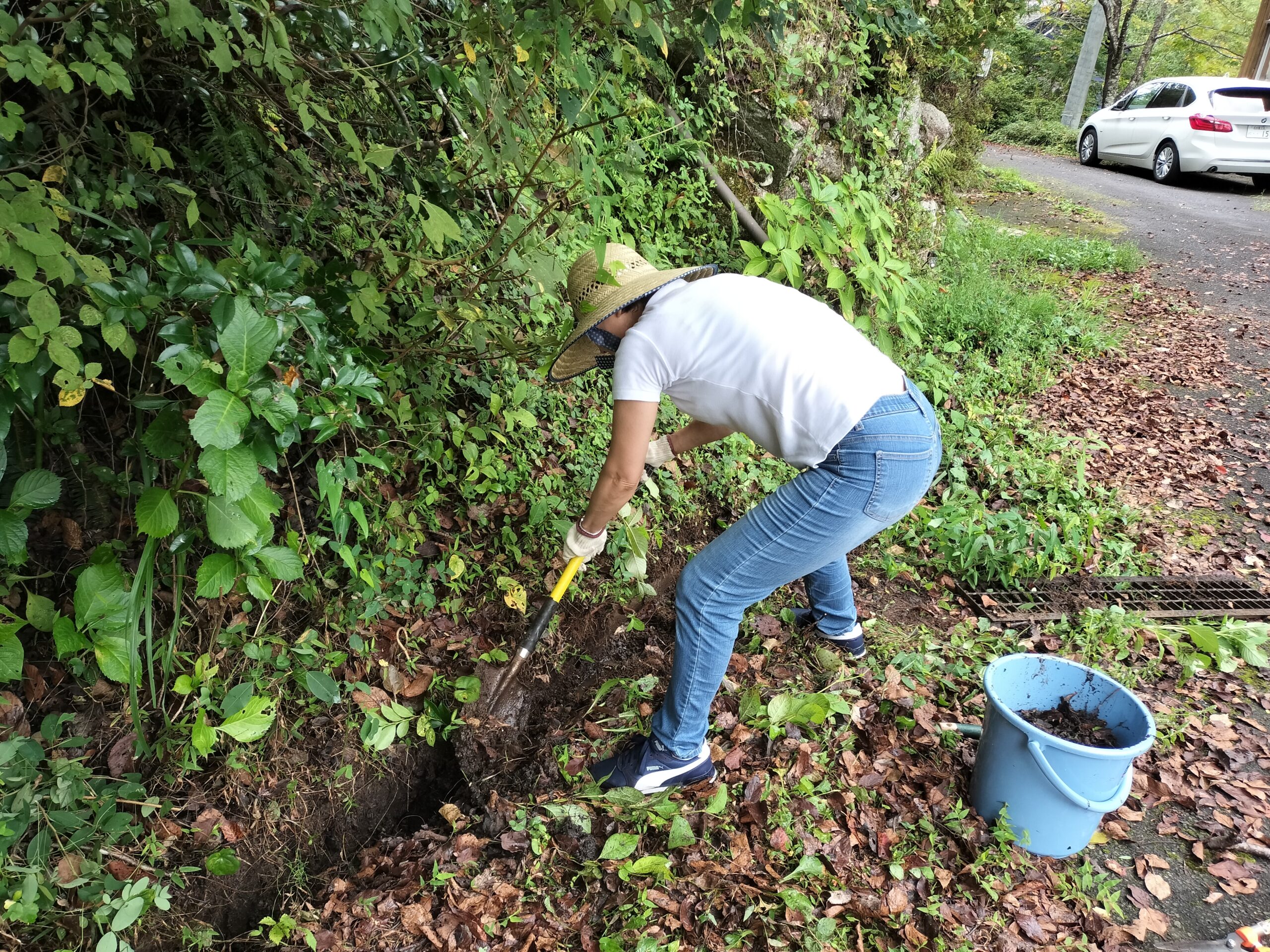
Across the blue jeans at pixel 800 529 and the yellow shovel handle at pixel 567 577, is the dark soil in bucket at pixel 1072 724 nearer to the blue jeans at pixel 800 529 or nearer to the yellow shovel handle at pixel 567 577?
the blue jeans at pixel 800 529

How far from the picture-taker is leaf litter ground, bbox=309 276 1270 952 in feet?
7.75

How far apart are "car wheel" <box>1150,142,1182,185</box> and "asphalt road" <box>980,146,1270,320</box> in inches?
6.6

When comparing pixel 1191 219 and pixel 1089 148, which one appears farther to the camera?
pixel 1089 148

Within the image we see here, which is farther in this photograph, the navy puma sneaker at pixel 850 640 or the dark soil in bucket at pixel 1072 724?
the navy puma sneaker at pixel 850 640

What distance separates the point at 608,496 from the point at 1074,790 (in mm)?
1647

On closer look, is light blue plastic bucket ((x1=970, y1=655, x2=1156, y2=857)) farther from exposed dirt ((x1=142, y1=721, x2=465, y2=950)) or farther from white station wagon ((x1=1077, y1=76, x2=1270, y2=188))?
white station wagon ((x1=1077, y1=76, x2=1270, y2=188))

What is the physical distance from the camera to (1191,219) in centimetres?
1013

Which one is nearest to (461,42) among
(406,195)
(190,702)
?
(406,195)

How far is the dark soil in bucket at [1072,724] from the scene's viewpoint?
8.44ft

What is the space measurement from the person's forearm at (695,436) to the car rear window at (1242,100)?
1225 centimetres

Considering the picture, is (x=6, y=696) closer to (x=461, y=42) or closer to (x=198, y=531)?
(x=198, y=531)

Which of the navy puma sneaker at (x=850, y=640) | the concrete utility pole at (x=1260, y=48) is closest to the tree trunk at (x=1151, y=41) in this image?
the concrete utility pole at (x=1260, y=48)

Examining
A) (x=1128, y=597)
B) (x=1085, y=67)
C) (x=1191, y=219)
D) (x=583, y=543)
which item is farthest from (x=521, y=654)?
(x=1085, y=67)

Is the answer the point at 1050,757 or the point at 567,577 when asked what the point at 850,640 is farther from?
the point at 567,577
